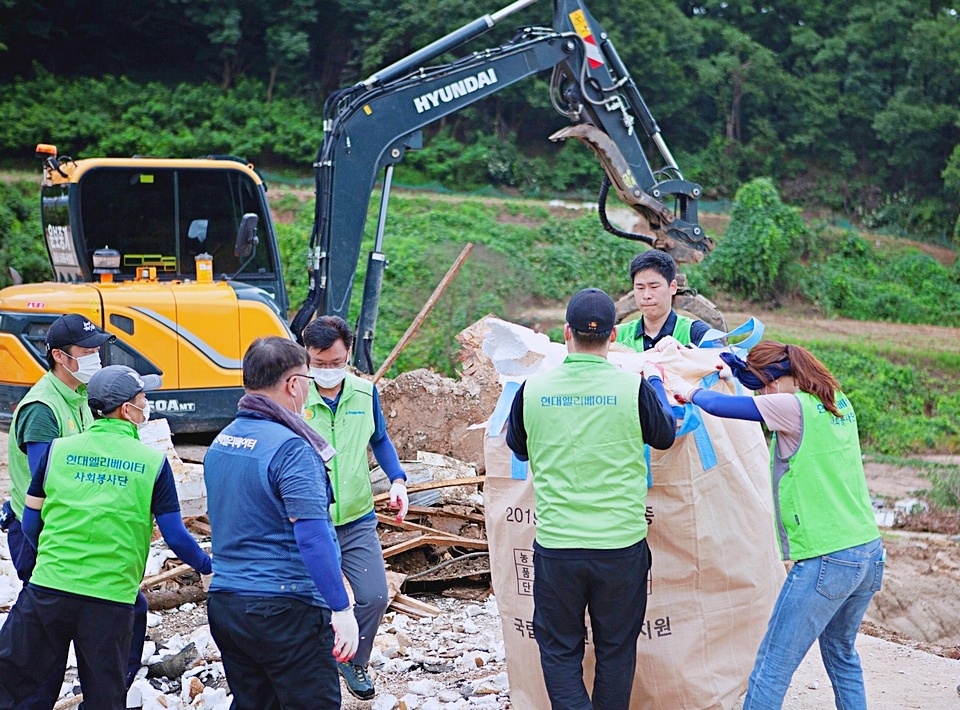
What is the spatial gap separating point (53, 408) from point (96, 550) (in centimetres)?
77

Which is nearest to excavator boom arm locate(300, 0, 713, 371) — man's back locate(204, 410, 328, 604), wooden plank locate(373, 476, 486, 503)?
wooden plank locate(373, 476, 486, 503)

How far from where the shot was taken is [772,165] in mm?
37656

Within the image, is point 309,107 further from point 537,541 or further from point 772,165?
A: point 537,541

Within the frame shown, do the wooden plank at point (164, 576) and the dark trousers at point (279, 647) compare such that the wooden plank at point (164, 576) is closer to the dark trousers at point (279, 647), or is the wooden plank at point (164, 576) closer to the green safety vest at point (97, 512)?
the green safety vest at point (97, 512)

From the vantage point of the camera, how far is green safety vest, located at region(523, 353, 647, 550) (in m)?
3.61

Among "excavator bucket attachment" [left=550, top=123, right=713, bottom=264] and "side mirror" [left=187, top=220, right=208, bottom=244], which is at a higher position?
"excavator bucket attachment" [left=550, top=123, right=713, bottom=264]

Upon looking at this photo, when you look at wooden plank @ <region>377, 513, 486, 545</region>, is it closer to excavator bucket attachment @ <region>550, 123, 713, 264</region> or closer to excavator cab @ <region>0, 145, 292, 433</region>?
excavator cab @ <region>0, 145, 292, 433</region>

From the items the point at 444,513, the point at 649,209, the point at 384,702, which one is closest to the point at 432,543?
the point at 444,513

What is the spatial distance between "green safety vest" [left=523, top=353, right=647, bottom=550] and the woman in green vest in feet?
1.22

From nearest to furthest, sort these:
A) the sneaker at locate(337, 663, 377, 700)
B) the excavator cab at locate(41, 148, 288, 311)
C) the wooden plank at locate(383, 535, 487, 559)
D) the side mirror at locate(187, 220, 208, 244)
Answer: the sneaker at locate(337, 663, 377, 700), the wooden plank at locate(383, 535, 487, 559), the excavator cab at locate(41, 148, 288, 311), the side mirror at locate(187, 220, 208, 244)

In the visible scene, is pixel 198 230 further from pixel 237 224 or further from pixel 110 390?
pixel 110 390

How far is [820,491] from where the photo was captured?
3.71m

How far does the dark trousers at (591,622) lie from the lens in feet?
11.9

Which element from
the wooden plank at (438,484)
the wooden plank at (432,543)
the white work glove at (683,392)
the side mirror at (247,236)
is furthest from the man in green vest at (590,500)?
the side mirror at (247,236)
